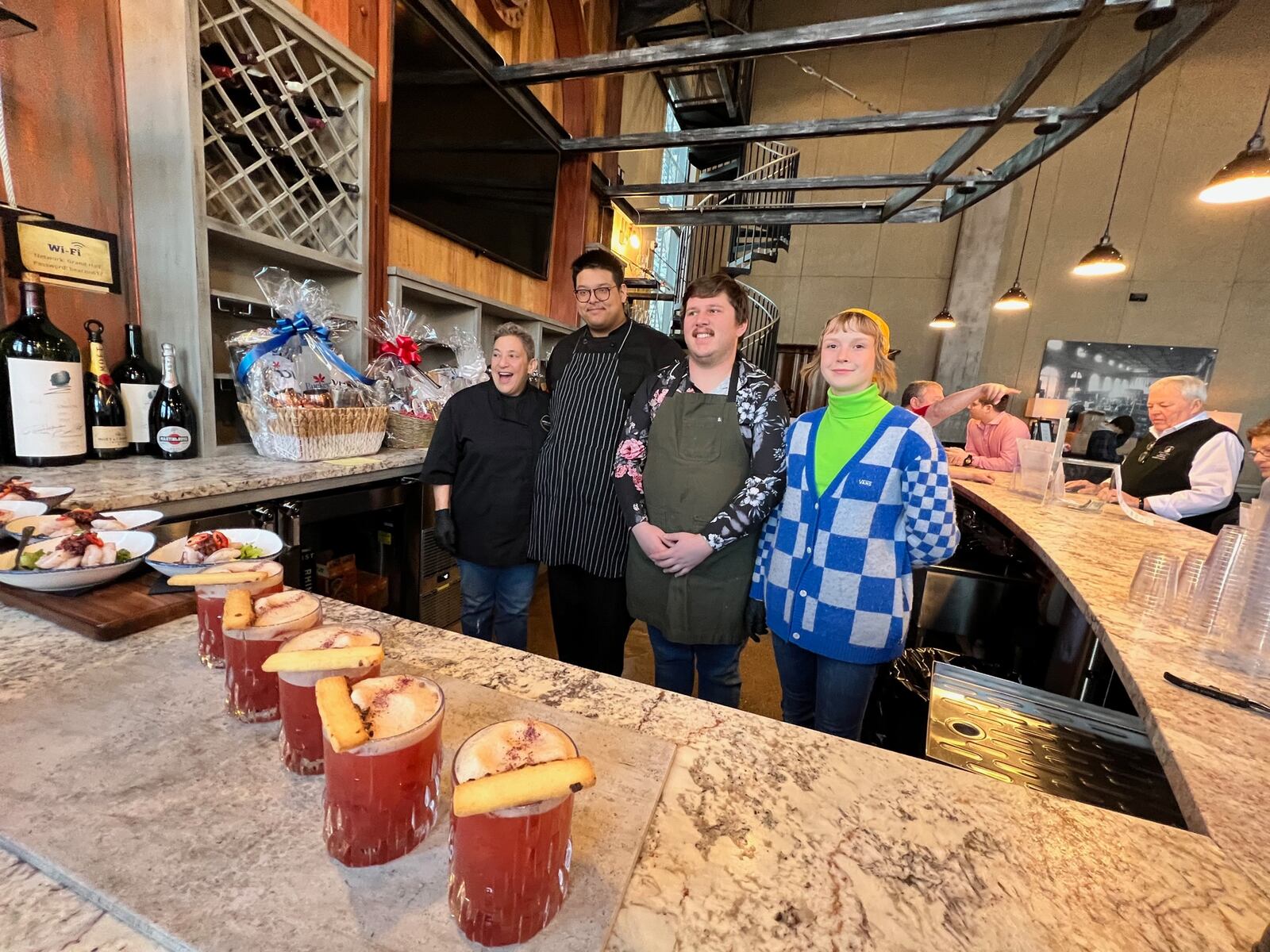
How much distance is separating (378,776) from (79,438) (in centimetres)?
177

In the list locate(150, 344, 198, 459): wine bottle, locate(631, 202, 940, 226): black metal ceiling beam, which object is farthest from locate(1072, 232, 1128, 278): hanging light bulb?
locate(150, 344, 198, 459): wine bottle

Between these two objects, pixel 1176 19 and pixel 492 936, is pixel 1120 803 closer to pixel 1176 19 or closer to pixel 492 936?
pixel 492 936

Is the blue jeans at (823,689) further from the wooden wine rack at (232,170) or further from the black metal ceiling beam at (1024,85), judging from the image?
the black metal ceiling beam at (1024,85)

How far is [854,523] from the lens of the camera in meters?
1.42

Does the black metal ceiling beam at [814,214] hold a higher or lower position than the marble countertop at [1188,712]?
higher

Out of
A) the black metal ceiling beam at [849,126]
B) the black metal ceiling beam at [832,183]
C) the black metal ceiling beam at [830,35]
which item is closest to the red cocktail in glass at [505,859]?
the black metal ceiling beam at [830,35]

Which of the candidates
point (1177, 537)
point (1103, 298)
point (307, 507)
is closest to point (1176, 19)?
point (1177, 537)

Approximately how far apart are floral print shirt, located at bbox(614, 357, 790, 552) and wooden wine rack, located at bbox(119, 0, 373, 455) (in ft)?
4.64

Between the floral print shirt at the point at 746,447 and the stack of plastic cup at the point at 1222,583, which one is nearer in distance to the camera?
the stack of plastic cup at the point at 1222,583

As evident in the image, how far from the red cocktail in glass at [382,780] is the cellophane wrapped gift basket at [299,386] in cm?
162

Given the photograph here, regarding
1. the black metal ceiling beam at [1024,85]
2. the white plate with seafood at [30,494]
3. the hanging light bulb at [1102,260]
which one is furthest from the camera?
the hanging light bulb at [1102,260]

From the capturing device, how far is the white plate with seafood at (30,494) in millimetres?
1117

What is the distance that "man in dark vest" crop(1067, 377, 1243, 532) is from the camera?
257 cm

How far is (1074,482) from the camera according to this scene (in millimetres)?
2963
